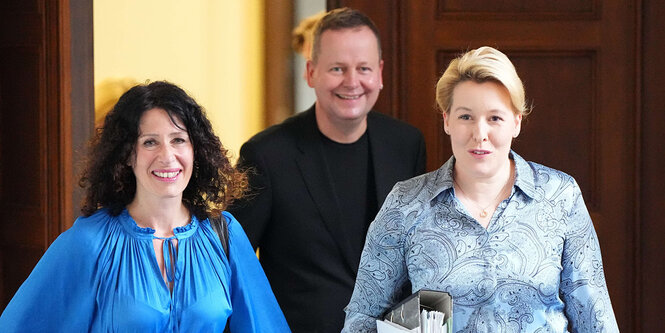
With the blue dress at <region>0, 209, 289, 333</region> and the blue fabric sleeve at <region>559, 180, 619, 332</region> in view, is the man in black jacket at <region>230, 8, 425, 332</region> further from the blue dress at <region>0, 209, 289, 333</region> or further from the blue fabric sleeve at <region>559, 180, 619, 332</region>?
the blue fabric sleeve at <region>559, 180, 619, 332</region>

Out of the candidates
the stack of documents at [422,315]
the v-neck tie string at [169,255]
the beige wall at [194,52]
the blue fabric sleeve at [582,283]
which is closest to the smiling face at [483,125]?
the blue fabric sleeve at [582,283]

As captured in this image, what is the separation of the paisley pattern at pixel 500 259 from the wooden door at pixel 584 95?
1.58m

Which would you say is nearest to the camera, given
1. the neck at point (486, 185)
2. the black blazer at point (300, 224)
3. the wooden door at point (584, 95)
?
the neck at point (486, 185)

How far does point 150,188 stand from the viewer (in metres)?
2.39

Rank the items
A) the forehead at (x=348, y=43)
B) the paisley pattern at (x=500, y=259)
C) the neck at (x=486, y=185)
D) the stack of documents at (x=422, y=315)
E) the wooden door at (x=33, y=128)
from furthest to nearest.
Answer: the wooden door at (x=33, y=128) < the forehead at (x=348, y=43) < the neck at (x=486, y=185) < the paisley pattern at (x=500, y=259) < the stack of documents at (x=422, y=315)

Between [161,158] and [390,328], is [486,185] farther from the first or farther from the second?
[161,158]

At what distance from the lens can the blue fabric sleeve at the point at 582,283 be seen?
2.27 m

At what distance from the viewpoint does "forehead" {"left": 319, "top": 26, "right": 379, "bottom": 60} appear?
3330 millimetres

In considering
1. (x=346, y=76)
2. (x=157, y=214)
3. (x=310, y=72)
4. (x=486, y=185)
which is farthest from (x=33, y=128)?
(x=486, y=185)

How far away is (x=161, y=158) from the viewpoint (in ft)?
7.82

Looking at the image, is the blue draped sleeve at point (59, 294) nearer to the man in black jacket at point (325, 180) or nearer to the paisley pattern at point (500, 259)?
the paisley pattern at point (500, 259)

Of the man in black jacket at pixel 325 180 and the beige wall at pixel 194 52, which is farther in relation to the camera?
the beige wall at pixel 194 52

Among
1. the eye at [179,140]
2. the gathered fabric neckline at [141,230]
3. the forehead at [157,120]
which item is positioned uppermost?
the forehead at [157,120]

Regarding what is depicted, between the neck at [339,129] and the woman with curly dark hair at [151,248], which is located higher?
the neck at [339,129]
